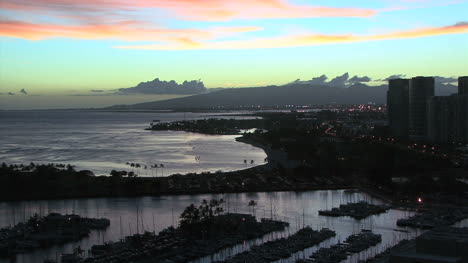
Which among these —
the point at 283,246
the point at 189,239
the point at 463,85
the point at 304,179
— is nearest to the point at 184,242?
the point at 189,239

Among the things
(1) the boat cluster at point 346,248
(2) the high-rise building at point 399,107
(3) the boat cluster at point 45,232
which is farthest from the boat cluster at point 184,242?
(2) the high-rise building at point 399,107

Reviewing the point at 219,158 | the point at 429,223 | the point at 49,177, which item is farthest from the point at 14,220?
the point at 219,158

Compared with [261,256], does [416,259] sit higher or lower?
higher

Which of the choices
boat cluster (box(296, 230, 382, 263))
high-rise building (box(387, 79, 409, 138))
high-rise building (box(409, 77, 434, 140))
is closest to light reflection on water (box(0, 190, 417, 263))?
boat cluster (box(296, 230, 382, 263))

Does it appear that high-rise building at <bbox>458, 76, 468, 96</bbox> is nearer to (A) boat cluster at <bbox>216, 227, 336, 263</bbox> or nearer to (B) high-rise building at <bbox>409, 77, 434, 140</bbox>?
(B) high-rise building at <bbox>409, 77, 434, 140</bbox>

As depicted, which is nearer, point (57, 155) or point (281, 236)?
point (281, 236)

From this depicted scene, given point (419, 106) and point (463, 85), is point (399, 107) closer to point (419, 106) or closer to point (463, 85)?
point (419, 106)

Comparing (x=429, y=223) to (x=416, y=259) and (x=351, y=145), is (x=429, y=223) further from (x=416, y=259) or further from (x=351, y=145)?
(x=351, y=145)
